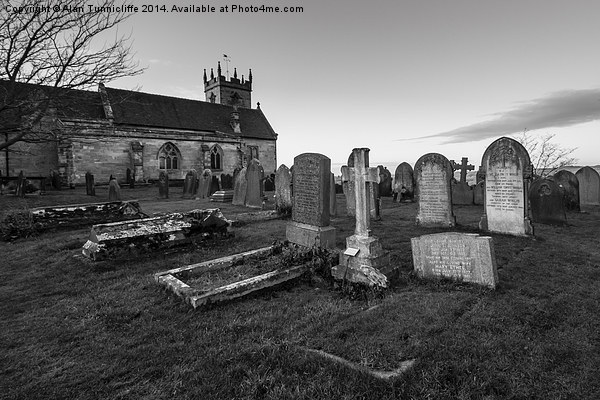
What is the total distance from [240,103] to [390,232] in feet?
135

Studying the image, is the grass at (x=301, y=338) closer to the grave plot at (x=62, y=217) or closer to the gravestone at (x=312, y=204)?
the gravestone at (x=312, y=204)

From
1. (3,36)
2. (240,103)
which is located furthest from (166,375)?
(240,103)

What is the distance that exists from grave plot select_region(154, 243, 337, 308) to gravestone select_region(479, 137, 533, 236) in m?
4.83

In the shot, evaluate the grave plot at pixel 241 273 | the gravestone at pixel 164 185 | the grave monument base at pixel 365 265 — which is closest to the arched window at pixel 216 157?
the gravestone at pixel 164 185

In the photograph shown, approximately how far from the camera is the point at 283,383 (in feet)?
7.77

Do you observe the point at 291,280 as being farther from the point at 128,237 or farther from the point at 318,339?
the point at 128,237

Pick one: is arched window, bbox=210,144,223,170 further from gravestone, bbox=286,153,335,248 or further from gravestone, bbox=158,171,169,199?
gravestone, bbox=286,153,335,248

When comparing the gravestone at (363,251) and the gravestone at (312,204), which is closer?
the gravestone at (363,251)

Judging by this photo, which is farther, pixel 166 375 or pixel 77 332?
pixel 77 332

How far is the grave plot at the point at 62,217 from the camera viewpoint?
294 inches

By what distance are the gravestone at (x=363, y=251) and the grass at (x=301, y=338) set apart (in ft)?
1.12

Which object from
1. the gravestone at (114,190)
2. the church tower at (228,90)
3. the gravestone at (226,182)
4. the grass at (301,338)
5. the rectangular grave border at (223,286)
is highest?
the church tower at (228,90)

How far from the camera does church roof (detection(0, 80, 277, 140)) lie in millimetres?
25234

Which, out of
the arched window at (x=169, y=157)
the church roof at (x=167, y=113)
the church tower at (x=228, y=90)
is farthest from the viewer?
the church tower at (x=228, y=90)
